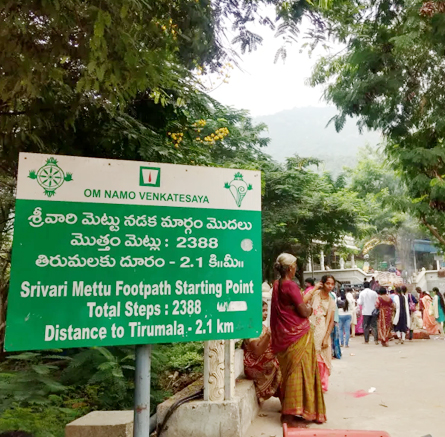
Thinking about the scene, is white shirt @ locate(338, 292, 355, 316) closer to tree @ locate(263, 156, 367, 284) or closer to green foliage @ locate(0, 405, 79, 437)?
tree @ locate(263, 156, 367, 284)

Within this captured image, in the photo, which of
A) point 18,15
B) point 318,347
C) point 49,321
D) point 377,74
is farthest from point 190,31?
point 377,74

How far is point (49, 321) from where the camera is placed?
140cm

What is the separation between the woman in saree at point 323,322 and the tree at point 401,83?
3.52 m

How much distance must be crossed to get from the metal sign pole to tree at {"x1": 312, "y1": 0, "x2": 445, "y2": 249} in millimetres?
5236

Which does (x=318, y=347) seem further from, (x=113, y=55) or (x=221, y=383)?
(x=113, y=55)

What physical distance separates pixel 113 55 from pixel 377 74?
19.7 feet

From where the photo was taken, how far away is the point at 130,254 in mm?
1534

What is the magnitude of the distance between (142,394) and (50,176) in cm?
85

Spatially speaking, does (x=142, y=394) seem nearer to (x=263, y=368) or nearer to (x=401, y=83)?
(x=263, y=368)

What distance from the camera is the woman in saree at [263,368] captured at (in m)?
4.73

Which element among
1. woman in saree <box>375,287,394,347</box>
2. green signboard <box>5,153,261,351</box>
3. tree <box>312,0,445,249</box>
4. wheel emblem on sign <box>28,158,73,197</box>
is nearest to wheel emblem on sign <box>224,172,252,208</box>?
green signboard <box>5,153,261,351</box>

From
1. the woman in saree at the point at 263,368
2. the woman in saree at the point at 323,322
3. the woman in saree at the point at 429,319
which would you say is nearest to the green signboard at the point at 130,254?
the woman in saree at the point at 263,368

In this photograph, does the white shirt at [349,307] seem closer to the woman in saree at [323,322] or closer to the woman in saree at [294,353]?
the woman in saree at [323,322]

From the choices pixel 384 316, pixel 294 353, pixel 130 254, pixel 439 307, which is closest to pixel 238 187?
pixel 130 254
